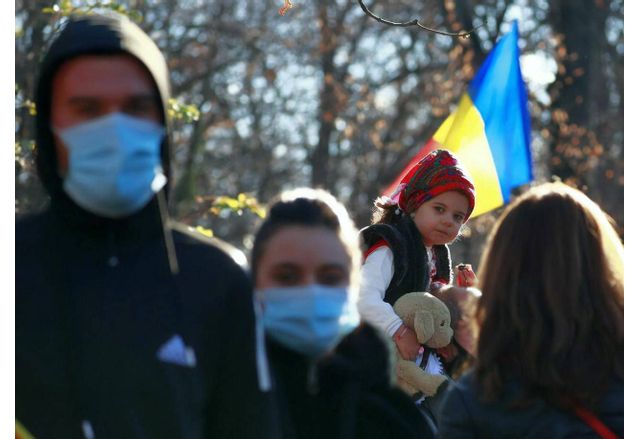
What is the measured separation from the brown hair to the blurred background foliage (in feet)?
41.6

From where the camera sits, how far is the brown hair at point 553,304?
137 inches

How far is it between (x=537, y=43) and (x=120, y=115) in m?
17.4

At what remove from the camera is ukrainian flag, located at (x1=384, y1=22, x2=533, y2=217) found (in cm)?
797

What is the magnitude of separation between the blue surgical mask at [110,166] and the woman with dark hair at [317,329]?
0.42m

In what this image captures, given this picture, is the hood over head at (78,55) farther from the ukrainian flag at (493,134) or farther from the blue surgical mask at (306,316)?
the ukrainian flag at (493,134)

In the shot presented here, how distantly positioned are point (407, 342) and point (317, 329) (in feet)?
7.93

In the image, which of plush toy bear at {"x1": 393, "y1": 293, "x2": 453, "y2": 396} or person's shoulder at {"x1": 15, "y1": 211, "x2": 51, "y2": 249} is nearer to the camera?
person's shoulder at {"x1": 15, "y1": 211, "x2": 51, "y2": 249}

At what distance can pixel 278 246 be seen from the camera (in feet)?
11.1

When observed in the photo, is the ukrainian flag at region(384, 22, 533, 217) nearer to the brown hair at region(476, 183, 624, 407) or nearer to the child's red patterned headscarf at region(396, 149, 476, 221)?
the child's red patterned headscarf at region(396, 149, 476, 221)

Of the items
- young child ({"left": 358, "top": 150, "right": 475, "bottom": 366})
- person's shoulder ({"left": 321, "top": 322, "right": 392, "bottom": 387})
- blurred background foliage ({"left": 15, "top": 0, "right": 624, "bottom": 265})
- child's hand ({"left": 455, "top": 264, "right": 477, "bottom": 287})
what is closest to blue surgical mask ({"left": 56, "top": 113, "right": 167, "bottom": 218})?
person's shoulder ({"left": 321, "top": 322, "right": 392, "bottom": 387})

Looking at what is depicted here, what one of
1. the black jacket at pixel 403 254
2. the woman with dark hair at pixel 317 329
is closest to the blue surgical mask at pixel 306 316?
the woman with dark hair at pixel 317 329

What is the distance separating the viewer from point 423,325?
555 centimetres

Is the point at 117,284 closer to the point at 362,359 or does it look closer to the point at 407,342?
the point at 362,359

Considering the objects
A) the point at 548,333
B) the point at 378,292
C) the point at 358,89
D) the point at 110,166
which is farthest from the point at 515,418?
the point at 358,89
